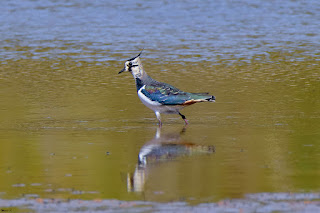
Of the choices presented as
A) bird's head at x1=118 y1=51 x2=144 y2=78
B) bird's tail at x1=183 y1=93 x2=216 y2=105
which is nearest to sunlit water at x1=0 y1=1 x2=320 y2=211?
bird's tail at x1=183 y1=93 x2=216 y2=105

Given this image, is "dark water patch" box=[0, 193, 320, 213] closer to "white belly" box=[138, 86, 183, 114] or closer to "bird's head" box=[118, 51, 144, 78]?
"white belly" box=[138, 86, 183, 114]

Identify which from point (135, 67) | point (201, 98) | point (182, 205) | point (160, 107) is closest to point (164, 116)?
point (135, 67)

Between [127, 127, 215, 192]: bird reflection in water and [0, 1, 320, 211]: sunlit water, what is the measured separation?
15 millimetres

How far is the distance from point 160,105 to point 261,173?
4175 mm

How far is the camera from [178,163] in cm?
1004

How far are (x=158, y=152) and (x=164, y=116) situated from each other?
3.81 m

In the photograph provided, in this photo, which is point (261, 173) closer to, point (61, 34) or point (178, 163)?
point (178, 163)

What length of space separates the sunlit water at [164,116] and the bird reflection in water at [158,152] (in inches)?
0.6

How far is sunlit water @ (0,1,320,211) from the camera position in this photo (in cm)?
919

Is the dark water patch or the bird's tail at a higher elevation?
the dark water patch

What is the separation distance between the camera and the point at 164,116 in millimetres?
14625

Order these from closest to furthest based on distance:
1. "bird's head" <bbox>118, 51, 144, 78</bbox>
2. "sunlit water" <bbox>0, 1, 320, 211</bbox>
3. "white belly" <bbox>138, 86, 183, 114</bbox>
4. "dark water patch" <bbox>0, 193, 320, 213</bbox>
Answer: "dark water patch" <bbox>0, 193, 320, 213</bbox> → "sunlit water" <bbox>0, 1, 320, 211</bbox> → "white belly" <bbox>138, 86, 183, 114</bbox> → "bird's head" <bbox>118, 51, 144, 78</bbox>

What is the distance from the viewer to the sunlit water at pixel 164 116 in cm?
919

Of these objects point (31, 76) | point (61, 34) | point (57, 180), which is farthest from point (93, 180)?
point (61, 34)
